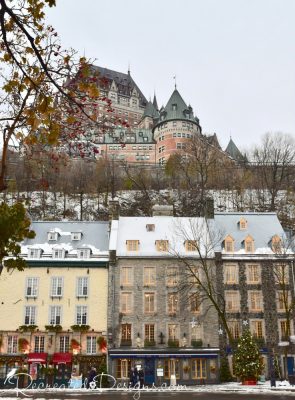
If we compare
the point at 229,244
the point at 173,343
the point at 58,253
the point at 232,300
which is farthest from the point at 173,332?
the point at 58,253

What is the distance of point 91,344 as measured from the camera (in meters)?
35.2

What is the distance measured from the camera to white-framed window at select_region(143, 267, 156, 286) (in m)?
37.0

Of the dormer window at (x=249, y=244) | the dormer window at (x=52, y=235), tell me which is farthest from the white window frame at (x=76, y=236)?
the dormer window at (x=249, y=244)

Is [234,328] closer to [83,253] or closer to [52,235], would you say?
[83,253]

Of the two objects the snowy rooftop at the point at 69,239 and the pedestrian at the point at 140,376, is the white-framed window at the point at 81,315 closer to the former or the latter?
the snowy rooftop at the point at 69,239

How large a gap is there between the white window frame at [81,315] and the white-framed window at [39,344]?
8.75 ft

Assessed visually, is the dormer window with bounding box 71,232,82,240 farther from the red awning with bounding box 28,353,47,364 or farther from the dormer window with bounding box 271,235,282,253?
the dormer window with bounding box 271,235,282,253

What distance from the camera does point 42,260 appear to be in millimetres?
36656

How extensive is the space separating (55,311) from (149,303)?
671 centimetres

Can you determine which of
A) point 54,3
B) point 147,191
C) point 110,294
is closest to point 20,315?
point 110,294

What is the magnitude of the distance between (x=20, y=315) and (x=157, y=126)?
242 feet

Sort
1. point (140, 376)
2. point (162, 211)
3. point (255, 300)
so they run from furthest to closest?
point (162, 211) < point (255, 300) < point (140, 376)

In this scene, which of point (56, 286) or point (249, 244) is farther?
point (249, 244)

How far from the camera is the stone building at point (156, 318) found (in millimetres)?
34969
